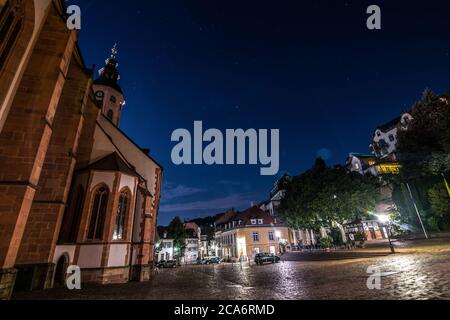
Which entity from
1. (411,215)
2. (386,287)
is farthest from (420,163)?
(386,287)

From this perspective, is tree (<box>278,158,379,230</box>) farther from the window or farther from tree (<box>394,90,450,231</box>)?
the window

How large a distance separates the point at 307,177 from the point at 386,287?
31171mm

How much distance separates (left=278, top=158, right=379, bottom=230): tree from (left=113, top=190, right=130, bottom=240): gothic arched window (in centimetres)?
2576

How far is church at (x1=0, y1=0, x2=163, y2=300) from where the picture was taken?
933 cm

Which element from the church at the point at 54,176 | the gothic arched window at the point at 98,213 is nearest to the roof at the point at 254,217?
the church at the point at 54,176

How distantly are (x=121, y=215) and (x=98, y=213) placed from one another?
4.78 ft

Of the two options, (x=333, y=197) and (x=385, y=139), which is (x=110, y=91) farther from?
(x=385, y=139)

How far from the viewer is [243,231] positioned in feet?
168

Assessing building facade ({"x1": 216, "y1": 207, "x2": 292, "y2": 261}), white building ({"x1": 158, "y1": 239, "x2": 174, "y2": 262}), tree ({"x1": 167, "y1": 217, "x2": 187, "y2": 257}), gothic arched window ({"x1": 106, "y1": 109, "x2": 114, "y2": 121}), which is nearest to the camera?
gothic arched window ({"x1": 106, "y1": 109, "x2": 114, "y2": 121})

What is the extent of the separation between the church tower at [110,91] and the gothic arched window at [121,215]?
1758 cm

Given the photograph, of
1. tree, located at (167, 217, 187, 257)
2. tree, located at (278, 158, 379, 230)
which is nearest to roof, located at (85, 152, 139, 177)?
tree, located at (278, 158, 379, 230)

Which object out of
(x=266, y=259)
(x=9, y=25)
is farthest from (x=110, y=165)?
(x=266, y=259)

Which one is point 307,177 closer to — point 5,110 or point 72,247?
point 72,247
